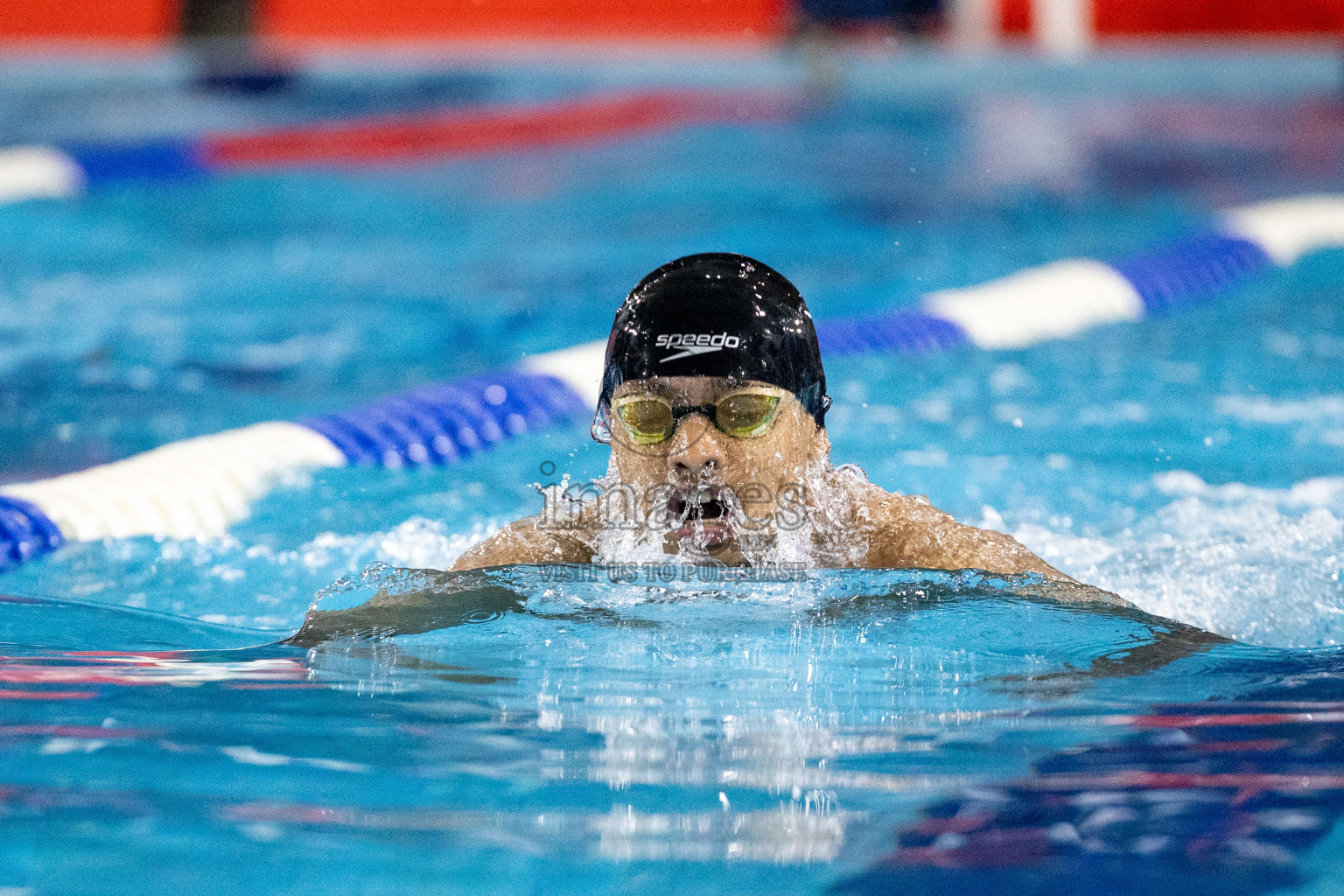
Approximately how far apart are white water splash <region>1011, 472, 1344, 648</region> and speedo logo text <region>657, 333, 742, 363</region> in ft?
3.04

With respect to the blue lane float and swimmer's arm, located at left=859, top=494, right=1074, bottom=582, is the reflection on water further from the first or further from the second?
the blue lane float

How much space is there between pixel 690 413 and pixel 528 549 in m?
0.43

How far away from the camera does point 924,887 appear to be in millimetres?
1485

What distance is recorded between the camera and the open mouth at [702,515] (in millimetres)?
2338

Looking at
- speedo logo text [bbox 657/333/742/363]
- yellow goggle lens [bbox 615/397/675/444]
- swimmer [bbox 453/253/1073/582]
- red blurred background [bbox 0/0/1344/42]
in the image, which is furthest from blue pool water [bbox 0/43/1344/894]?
red blurred background [bbox 0/0/1344/42]

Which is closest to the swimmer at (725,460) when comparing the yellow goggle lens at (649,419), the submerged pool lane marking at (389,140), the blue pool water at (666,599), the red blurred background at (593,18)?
the yellow goggle lens at (649,419)

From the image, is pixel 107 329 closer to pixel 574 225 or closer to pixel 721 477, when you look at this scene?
pixel 574 225

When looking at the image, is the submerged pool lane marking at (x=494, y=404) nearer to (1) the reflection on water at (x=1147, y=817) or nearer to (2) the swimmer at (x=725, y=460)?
(2) the swimmer at (x=725, y=460)

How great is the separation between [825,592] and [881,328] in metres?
2.67

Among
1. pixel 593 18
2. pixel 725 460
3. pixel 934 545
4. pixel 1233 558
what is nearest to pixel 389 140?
pixel 593 18

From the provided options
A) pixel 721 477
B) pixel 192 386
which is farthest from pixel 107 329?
pixel 721 477

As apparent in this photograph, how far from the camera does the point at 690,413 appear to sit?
91.4 inches

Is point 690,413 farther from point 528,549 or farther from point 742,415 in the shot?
point 528,549

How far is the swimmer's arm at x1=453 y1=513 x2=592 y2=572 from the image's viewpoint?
→ 2.58 metres
